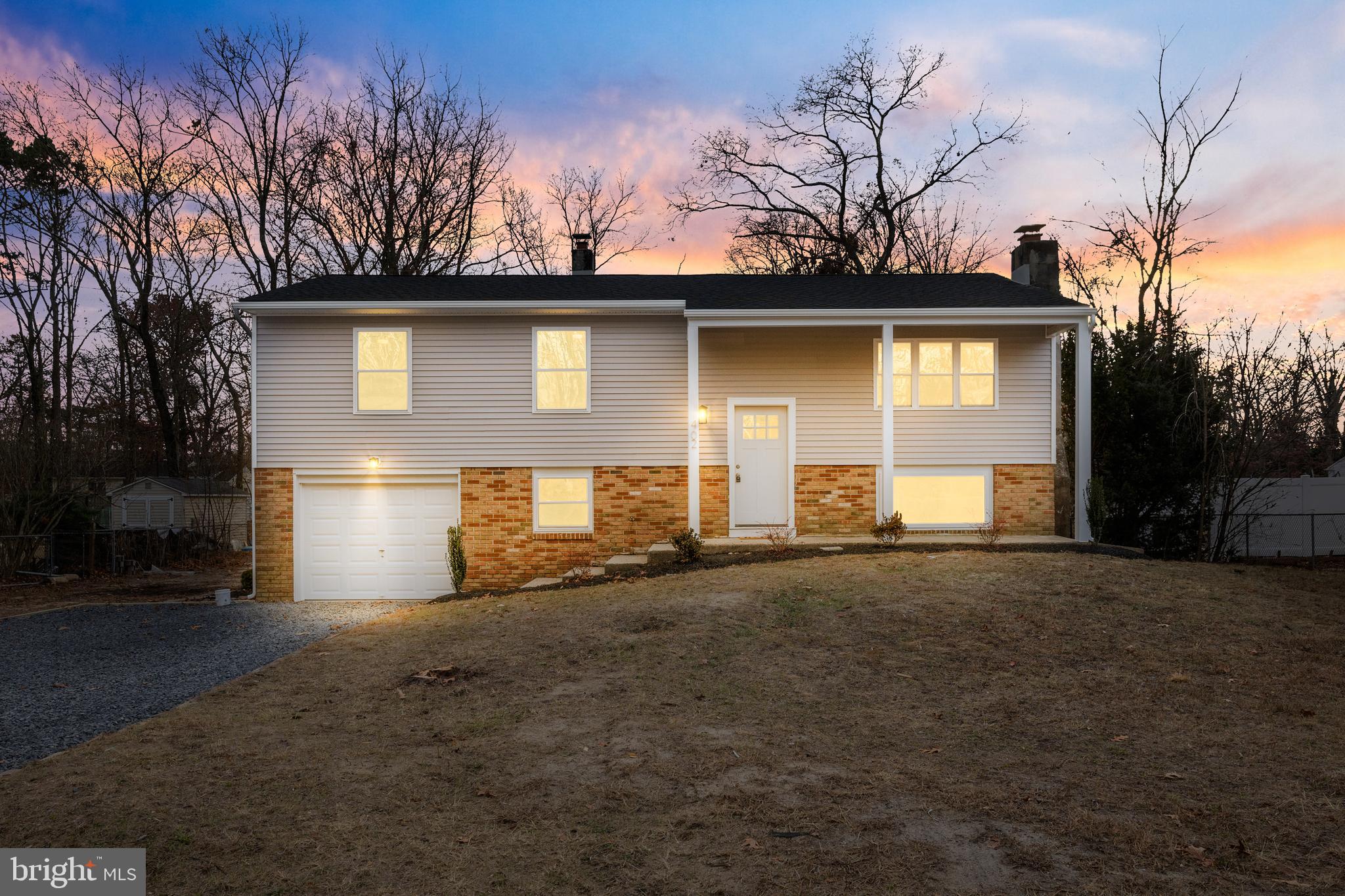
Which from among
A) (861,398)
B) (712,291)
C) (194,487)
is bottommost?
(194,487)

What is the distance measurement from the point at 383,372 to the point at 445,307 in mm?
1714

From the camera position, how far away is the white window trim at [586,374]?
553 inches

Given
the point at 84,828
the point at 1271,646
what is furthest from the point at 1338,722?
the point at 84,828

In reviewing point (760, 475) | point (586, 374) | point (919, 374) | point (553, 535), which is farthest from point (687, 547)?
point (919, 374)

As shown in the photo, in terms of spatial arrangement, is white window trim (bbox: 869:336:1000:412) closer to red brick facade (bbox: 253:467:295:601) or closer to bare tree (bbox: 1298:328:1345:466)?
bare tree (bbox: 1298:328:1345:466)

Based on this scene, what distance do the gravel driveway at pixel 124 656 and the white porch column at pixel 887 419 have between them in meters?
8.56

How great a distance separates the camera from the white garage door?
14.2 meters

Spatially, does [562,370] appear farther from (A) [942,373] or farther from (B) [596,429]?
(A) [942,373]

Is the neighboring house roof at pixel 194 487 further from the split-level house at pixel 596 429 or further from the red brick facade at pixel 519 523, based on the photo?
the split-level house at pixel 596 429

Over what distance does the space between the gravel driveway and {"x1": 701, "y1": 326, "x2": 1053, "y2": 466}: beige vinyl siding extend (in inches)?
289

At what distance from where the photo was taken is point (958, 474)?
564 inches

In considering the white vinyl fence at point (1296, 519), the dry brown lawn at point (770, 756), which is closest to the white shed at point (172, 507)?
the dry brown lawn at point (770, 756)

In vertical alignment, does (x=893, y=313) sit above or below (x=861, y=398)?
above

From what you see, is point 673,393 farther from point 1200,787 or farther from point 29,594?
point 29,594
